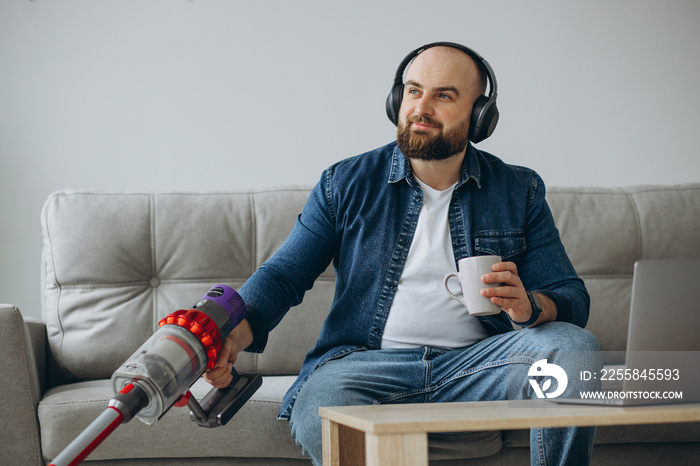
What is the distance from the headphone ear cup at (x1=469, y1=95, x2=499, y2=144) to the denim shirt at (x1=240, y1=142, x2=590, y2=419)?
0.08 metres

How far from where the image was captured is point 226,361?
0.98 m

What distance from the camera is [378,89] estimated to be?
89.5 inches

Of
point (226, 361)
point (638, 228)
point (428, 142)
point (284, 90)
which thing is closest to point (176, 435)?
point (226, 361)

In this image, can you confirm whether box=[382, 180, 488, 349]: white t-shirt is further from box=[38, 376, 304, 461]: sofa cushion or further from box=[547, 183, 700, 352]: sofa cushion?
box=[547, 183, 700, 352]: sofa cushion

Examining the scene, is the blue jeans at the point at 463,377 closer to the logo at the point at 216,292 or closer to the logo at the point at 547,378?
the logo at the point at 547,378

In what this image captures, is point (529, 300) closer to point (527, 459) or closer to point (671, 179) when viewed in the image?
point (527, 459)

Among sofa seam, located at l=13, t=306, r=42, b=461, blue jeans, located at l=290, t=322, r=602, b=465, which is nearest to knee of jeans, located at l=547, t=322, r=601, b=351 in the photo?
blue jeans, located at l=290, t=322, r=602, b=465

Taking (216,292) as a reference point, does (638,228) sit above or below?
below

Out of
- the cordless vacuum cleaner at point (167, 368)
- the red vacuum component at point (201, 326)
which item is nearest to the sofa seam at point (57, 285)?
the cordless vacuum cleaner at point (167, 368)

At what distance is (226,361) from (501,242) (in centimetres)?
70

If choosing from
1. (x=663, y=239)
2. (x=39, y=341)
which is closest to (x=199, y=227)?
(x=39, y=341)

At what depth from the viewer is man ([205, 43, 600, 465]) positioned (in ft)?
3.78

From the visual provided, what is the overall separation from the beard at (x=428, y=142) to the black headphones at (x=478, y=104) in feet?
0.14

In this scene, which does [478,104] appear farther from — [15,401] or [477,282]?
[15,401]
